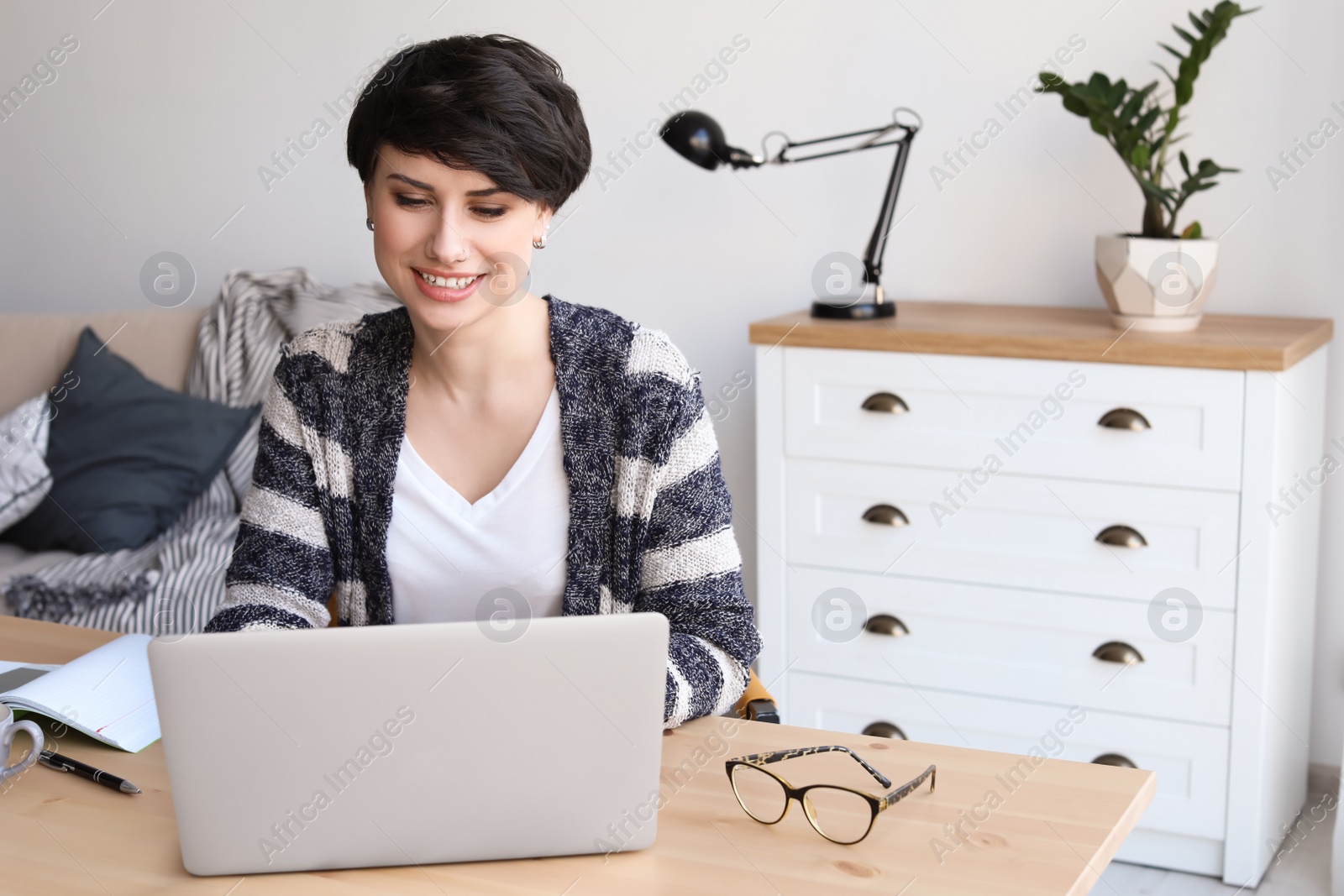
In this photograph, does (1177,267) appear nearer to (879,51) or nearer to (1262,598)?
(1262,598)

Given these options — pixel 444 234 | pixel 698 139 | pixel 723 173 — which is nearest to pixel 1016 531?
pixel 698 139

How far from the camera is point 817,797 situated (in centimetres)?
101

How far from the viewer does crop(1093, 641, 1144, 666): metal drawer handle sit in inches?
85.6

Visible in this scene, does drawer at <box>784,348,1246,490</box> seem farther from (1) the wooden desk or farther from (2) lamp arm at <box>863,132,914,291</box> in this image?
(1) the wooden desk

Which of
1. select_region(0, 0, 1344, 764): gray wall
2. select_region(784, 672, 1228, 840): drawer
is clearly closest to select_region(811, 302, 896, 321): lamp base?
select_region(0, 0, 1344, 764): gray wall

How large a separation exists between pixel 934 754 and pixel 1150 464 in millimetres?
1200

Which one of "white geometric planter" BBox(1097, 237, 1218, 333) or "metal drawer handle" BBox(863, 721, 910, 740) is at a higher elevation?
"white geometric planter" BBox(1097, 237, 1218, 333)

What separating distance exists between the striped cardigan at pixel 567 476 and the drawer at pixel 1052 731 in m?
1.12

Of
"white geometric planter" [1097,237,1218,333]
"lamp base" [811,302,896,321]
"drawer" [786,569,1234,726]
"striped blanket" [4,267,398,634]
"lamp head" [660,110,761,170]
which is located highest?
"lamp head" [660,110,761,170]

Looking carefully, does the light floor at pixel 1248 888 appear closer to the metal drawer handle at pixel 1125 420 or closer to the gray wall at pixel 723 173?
the gray wall at pixel 723 173

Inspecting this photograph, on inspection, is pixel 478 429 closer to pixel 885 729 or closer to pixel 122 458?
pixel 885 729

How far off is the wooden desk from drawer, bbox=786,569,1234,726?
1.19 metres

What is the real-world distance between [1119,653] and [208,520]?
6.16ft

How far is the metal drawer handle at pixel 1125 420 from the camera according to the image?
210cm
